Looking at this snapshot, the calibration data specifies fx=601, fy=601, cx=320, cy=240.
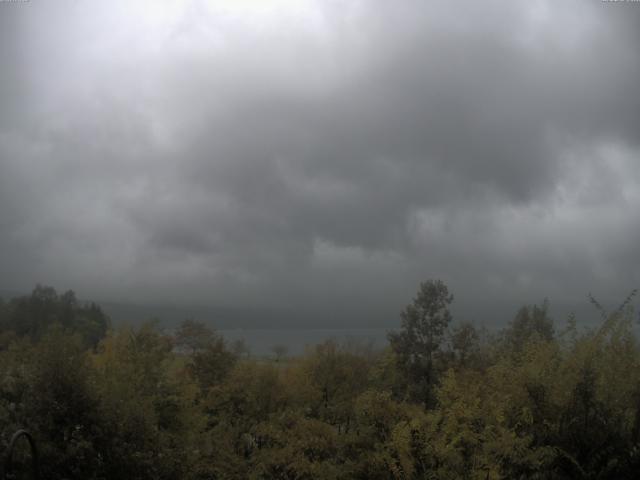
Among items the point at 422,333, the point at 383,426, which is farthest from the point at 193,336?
the point at 383,426

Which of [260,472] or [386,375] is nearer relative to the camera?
[260,472]

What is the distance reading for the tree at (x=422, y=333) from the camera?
52.9 meters

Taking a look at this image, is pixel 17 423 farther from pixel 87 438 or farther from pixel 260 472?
pixel 260 472

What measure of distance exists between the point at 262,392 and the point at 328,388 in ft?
25.2

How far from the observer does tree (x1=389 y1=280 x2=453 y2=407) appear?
5288 cm

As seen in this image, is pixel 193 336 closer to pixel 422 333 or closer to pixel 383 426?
pixel 422 333

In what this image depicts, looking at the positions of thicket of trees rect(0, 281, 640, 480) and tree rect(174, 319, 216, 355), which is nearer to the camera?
thicket of trees rect(0, 281, 640, 480)

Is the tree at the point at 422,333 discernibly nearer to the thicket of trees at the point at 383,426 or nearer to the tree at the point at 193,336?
the tree at the point at 193,336

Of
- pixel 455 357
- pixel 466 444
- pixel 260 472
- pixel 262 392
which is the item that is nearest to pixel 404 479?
pixel 466 444

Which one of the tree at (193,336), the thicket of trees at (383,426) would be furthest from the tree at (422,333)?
the thicket of trees at (383,426)

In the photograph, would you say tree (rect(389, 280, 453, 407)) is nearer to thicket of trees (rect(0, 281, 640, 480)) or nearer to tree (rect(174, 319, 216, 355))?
tree (rect(174, 319, 216, 355))

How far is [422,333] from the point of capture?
54.7 m

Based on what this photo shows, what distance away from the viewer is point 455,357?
53.9m

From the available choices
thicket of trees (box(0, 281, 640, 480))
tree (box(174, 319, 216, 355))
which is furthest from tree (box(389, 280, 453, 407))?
thicket of trees (box(0, 281, 640, 480))
